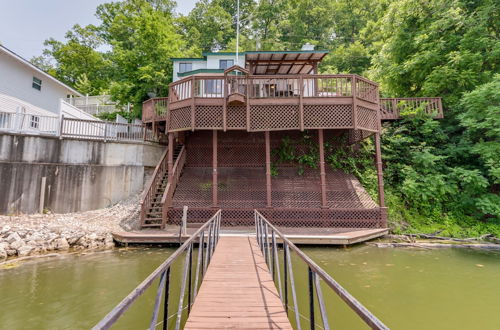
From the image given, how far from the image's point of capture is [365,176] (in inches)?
457

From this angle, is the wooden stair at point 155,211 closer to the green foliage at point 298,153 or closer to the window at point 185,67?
the green foliage at point 298,153

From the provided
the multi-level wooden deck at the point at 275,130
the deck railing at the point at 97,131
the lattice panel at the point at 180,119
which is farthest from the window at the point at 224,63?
the lattice panel at the point at 180,119

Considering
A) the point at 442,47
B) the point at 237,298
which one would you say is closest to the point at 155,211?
the point at 237,298

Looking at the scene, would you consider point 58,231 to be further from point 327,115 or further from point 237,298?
point 327,115

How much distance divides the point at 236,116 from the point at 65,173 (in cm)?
848

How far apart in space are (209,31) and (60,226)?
3332 centimetres

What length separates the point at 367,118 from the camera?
10242 mm

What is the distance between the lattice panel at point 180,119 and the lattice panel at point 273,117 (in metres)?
2.75

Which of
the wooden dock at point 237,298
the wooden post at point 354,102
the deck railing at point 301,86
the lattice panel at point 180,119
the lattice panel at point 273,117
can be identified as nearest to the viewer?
the wooden dock at point 237,298

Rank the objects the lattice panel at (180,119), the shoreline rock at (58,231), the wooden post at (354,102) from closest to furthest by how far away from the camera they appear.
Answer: the shoreline rock at (58,231), the wooden post at (354,102), the lattice panel at (180,119)

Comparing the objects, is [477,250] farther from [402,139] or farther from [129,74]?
[129,74]

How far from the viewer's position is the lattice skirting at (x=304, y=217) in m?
9.51

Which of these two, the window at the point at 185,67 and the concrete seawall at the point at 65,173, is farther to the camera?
the window at the point at 185,67

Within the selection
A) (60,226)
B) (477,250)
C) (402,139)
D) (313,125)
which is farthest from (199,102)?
(477,250)
